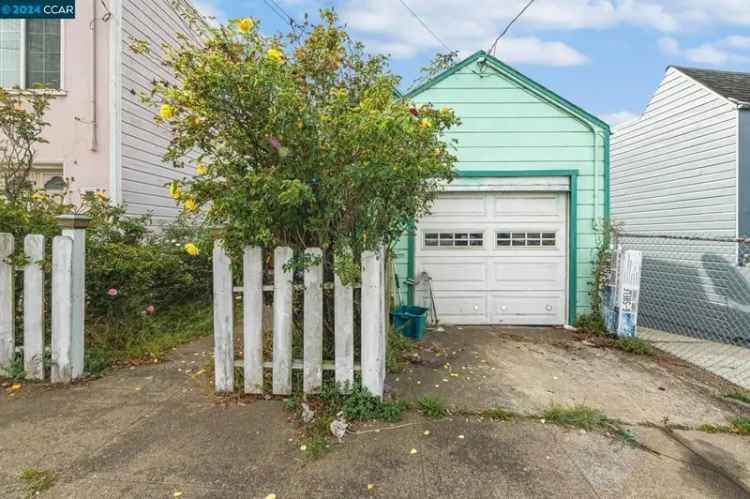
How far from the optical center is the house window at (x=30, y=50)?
600 cm

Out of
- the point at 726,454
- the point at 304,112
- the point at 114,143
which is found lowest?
the point at 726,454

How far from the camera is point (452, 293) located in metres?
6.09

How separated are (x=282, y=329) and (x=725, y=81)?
376 inches

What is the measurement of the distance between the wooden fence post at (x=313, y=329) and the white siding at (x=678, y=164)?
6.94 metres

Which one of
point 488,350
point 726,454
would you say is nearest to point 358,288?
point 488,350

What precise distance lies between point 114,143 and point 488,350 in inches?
228

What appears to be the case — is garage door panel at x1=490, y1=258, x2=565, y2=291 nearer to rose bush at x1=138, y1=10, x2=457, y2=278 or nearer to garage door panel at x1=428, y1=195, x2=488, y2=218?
garage door panel at x1=428, y1=195, x2=488, y2=218

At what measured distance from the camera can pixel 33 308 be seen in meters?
3.48

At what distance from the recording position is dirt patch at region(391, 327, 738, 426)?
3.29m

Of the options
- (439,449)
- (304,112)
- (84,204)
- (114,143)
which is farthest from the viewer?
(114,143)

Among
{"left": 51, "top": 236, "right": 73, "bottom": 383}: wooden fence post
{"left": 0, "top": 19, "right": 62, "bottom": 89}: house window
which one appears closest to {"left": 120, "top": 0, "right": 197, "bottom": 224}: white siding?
{"left": 0, "top": 19, "right": 62, "bottom": 89}: house window

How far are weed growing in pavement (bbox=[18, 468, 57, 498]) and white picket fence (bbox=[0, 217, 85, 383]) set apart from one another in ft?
4.54

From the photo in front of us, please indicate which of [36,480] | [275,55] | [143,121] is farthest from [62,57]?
[36,480]

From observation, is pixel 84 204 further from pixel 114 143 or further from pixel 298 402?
pixel 298 402
